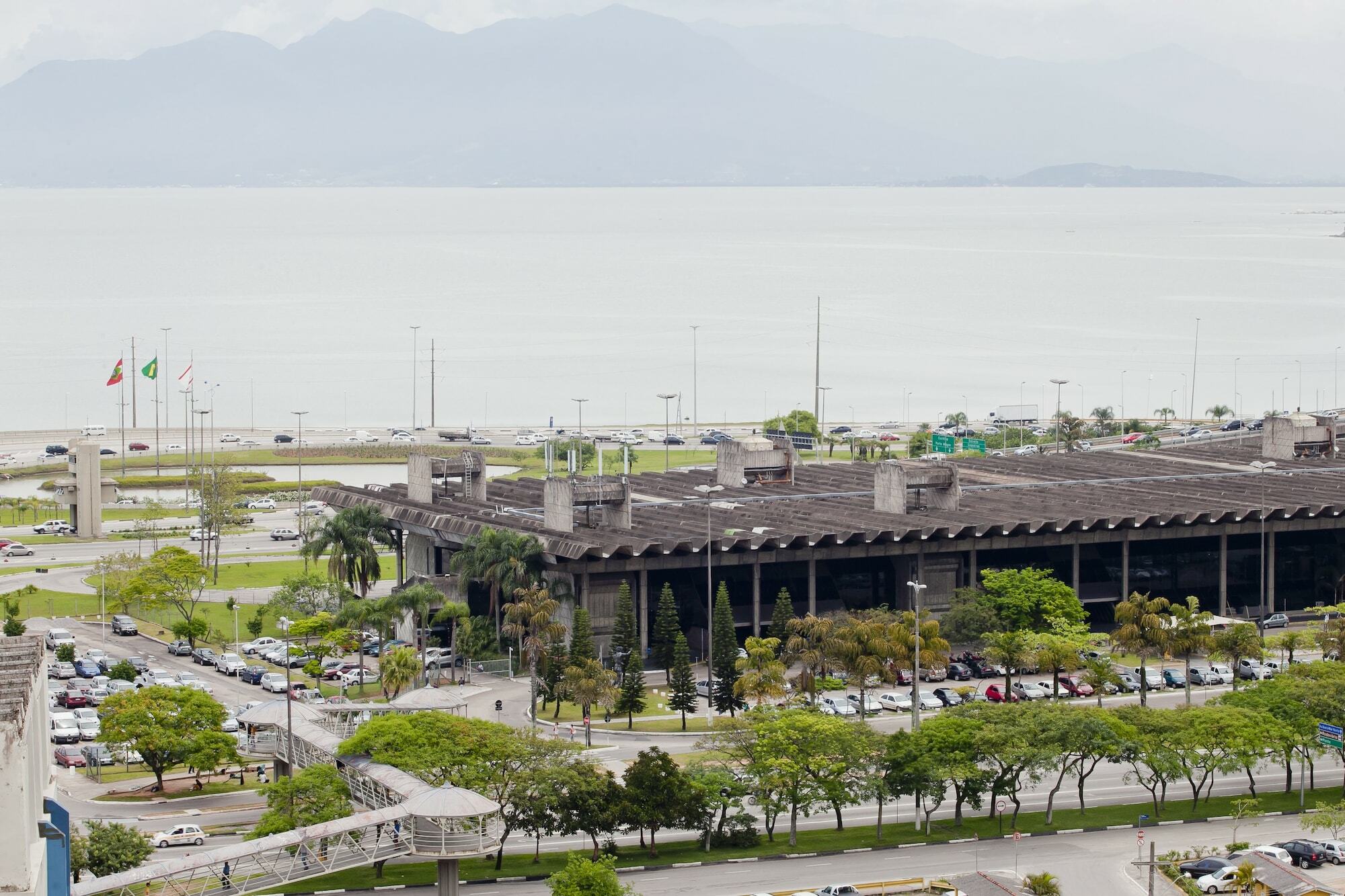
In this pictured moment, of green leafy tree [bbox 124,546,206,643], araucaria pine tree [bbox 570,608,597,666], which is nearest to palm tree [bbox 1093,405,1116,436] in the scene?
green leafy tree [bbox 124,546,206,643]

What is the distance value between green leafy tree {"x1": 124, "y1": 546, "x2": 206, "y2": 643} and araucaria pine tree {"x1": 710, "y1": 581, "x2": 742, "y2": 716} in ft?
98.8

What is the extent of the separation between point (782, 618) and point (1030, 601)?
39.6 feet

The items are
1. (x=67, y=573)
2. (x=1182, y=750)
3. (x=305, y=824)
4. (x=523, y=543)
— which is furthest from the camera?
(x=67, y=573)

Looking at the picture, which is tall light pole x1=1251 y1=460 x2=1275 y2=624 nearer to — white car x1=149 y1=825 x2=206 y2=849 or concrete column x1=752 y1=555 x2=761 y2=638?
concrete column x1=752 y1=555 x2=761 y2=638

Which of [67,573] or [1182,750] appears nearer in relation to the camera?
[1182,750]

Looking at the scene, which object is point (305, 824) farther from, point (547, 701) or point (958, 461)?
point (958, 461)

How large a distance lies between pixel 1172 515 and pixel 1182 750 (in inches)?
1289

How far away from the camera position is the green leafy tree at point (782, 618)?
266 feet

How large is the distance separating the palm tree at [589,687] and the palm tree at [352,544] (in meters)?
22.8

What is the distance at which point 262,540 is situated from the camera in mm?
121875

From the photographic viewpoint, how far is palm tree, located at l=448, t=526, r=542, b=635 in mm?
82500

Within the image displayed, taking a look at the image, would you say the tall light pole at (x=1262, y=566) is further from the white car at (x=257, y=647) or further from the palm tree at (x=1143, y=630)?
the white car at (x=257, y=647)

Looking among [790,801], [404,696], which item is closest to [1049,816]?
[790,801]

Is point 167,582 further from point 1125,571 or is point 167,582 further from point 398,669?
point 1125,571
